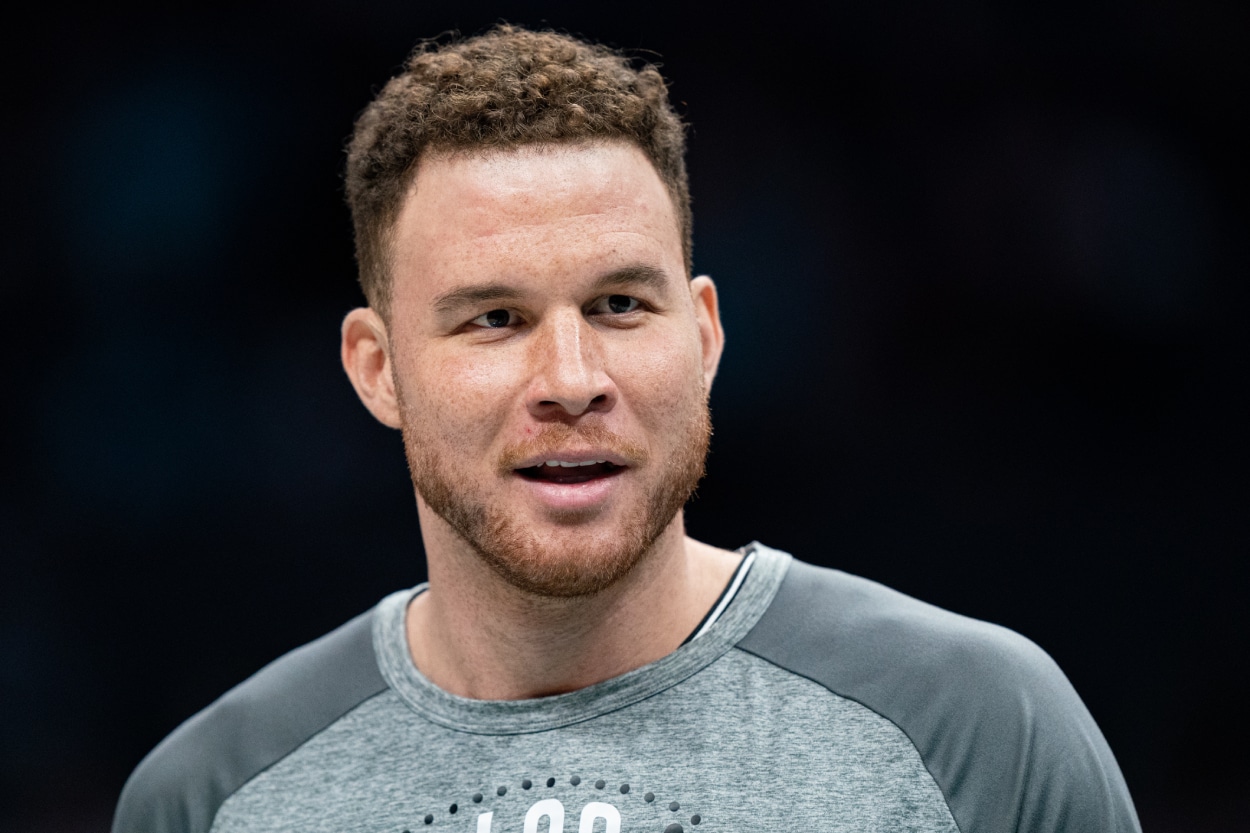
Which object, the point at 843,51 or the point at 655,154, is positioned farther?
the point at 843,51

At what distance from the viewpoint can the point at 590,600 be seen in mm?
1849

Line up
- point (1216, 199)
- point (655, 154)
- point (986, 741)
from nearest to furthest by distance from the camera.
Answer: point (986, 741)
point (655, 154)
point (1216, 199)

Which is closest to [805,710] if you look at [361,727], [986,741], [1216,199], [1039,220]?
[986,741]

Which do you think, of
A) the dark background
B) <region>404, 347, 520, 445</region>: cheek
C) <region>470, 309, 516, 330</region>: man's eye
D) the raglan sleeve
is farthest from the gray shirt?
the dark background

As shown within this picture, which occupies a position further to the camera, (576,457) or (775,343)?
(775,343)

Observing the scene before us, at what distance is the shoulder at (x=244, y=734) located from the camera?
2.01 meters

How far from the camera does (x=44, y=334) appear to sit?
4.00 metres

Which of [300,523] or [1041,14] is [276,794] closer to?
[300,523]

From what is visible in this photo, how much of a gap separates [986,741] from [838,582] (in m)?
0.34

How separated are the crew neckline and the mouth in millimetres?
277

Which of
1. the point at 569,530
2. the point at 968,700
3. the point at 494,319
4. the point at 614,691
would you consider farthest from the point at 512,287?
the point at 968,700

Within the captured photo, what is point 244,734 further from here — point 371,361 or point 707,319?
point 707,319

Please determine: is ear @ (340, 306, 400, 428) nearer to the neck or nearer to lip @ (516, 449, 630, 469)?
the neck

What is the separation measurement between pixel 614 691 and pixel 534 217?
635mm
